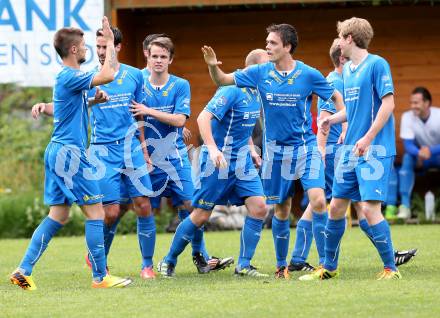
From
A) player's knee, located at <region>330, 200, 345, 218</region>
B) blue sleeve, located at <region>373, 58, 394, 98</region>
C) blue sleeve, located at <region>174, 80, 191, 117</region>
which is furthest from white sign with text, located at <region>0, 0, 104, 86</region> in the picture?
blue sleeve, located at <region>373, 58, 394, 98</region>

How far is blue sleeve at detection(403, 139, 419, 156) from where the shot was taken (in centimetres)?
1544

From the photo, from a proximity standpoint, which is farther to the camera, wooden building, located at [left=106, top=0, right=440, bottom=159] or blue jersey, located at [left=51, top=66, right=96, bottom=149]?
wooden building, located at [left=106, top=0, right=440, bottom=159]

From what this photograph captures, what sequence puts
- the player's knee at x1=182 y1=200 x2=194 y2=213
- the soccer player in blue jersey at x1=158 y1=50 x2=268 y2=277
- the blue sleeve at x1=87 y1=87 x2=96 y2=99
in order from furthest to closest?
the player's knee at x1=182 y1=200 x2=194 y2=213
the soccer player in blue jersey at x1=158 y1=50 x2=268 y2=277
the blue sleeve at x1=87 y1=87 x2=96 y2=99

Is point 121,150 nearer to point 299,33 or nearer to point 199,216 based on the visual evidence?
point 199,216

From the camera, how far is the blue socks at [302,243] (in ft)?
33.2

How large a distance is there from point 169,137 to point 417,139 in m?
6.30

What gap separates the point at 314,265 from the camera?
1062 cm

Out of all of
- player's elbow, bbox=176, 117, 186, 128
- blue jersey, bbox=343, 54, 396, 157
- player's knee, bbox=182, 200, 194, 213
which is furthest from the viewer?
player's knee, bbox=182, 200, 194, 213

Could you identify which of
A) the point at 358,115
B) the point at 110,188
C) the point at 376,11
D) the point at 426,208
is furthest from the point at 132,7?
the point at 358,115

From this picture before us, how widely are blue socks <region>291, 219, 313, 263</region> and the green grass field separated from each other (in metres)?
0.29

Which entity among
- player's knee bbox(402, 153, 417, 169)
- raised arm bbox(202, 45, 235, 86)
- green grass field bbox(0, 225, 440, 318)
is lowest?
green grass field bbox(0, 225, 440, 318)

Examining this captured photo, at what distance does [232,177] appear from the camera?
32.0ft

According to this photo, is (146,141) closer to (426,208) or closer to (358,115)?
(358,115)

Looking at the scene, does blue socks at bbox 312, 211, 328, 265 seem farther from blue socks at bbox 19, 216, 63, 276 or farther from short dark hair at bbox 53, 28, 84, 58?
short dark hair at bbox 53, 28, 84, 58
